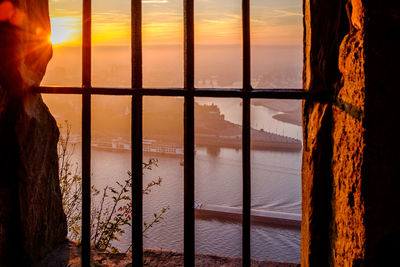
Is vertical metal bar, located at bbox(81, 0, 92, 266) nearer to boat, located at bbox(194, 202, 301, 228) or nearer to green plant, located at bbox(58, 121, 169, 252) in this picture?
green plant, located at bbox(58, 121, 169, 252)

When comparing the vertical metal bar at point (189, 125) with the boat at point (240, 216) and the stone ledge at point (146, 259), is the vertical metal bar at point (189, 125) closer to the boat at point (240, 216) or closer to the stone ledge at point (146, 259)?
Result: the stone ledge at point (146, 259)

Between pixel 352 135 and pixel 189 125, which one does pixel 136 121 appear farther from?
pixel 352 135

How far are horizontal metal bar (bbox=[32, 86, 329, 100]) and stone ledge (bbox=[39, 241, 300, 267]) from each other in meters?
0.55

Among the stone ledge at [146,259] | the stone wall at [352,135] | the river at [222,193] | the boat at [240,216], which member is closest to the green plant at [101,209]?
the stone ledge at [146,259]

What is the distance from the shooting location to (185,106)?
1.03 meters

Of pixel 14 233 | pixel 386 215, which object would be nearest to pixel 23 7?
pixel 14 233

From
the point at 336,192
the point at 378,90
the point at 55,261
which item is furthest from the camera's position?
the point at 55,261

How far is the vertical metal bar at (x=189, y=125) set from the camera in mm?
1012

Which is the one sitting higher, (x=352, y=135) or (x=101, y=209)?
(x=352, y=135)

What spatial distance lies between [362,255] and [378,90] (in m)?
0.32

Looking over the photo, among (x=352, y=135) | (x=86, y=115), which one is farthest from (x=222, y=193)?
(x=352, y=135)

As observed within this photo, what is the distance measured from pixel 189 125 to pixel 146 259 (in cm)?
55

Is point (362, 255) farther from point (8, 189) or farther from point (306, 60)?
point (8, 189)

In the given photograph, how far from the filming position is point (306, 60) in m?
0.91
